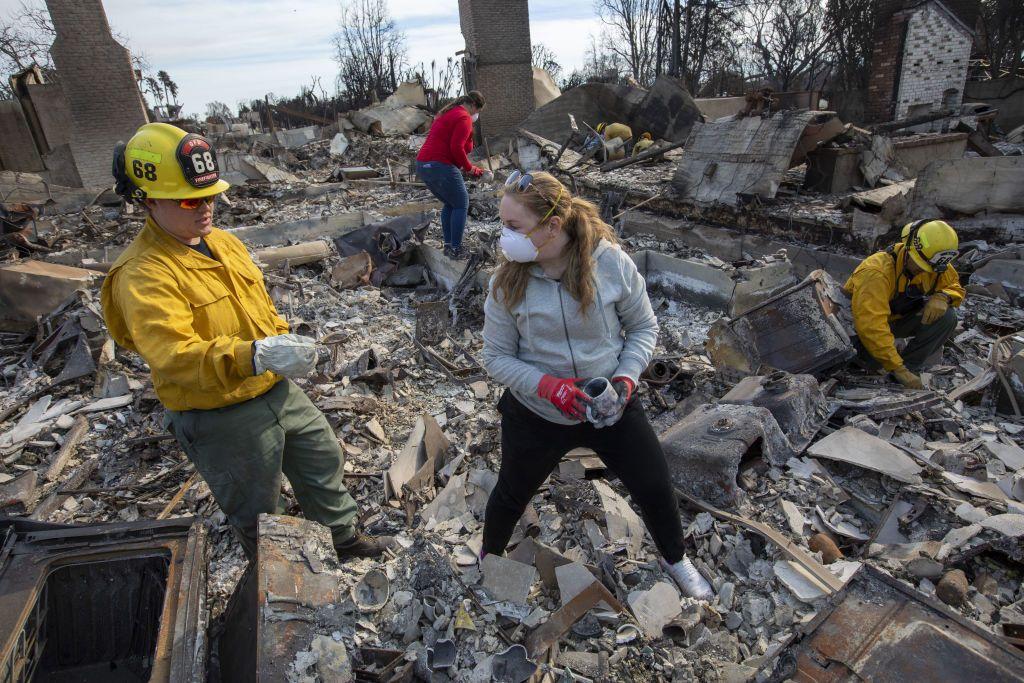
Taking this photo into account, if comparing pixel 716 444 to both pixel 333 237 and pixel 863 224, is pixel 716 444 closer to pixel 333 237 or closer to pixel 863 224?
pixel 863 224

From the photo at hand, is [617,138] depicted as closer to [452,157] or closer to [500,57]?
[500,57]

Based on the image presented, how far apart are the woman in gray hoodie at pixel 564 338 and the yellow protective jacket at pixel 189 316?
94 centimetres

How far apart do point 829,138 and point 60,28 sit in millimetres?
13402

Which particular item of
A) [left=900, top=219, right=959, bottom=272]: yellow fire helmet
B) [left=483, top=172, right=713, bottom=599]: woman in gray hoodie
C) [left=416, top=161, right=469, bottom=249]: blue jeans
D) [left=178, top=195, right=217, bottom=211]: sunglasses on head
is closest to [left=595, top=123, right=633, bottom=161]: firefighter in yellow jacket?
[left=416, top=161, right=469, bottom=249]: blue jeans

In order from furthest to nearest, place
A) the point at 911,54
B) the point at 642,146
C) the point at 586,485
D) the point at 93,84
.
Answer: the point at 911,54
the point at 642,146
the point at 93,84
the point at 586,485

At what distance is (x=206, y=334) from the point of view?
2.16m

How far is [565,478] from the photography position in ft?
10.6

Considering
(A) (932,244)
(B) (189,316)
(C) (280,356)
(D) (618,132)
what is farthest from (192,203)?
(D) (618,132)

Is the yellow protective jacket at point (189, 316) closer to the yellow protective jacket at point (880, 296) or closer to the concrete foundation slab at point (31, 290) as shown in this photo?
the yellow protective jacket at point (880, 296)

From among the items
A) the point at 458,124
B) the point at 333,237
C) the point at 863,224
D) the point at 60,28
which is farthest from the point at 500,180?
the point at 60,28

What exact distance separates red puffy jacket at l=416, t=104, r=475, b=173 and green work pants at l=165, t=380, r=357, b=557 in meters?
4.28

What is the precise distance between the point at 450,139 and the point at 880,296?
429cm

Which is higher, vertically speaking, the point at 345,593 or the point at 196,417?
the point at 196,417

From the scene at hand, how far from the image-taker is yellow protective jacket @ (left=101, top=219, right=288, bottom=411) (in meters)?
1.96
